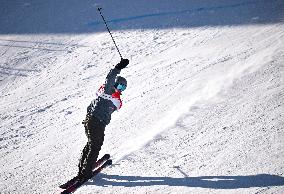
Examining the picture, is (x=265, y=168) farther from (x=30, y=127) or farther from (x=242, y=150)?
(x=30, y=127)

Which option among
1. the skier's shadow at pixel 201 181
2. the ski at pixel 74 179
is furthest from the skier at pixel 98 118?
the skier's shadow at pixel 201 181

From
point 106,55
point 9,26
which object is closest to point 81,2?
point 9,26

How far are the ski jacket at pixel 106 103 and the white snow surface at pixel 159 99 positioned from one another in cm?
110

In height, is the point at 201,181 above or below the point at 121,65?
below

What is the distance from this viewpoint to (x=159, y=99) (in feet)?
25.8

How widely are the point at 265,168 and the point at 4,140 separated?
568 cm

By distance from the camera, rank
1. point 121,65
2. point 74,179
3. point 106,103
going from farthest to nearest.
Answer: point 121,65 < point 74,179 < point 106,103

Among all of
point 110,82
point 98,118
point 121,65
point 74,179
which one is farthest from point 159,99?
point 74,179

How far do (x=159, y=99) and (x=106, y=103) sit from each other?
97.2 inches

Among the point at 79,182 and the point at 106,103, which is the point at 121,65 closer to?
the point at 106,103

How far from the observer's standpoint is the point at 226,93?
7.25 metres

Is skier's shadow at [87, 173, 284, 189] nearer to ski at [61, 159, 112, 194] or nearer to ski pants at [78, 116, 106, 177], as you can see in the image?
ski at [61, 159, 112, 194]

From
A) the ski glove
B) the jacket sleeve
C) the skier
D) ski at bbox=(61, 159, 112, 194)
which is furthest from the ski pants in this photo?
the ski glove

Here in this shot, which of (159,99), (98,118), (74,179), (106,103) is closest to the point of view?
(98,118)
